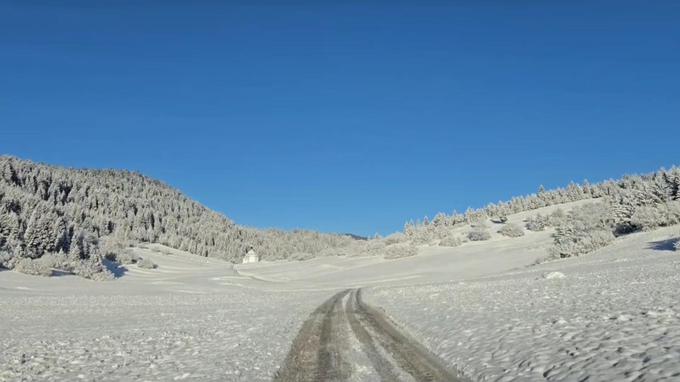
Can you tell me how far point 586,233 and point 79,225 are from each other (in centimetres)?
9840

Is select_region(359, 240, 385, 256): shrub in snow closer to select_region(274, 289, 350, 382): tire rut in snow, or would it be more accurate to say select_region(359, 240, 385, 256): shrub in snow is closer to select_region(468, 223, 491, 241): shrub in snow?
select_region(468, 223, 491, 241): shrub in snow

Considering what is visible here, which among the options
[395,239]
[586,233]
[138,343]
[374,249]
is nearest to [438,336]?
[138,343]

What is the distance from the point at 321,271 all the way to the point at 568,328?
235 ft

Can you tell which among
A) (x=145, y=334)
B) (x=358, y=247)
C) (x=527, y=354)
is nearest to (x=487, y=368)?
(x=527, y=354)

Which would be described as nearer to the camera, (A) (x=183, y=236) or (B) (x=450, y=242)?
(B) (x=450, y=242)

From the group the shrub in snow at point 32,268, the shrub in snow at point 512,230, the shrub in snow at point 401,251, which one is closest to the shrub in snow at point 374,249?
the shrub in snow at point 401,251

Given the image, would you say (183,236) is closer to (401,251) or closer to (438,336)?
(401,251)

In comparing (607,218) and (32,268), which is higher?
(607,218)

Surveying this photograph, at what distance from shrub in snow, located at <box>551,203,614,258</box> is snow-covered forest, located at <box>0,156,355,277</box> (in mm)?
45268

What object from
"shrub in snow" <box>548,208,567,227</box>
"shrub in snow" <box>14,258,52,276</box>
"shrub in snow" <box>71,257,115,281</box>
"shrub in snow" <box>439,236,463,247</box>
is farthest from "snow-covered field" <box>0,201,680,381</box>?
"shrub in snow" <box>439,236,463,247</box>

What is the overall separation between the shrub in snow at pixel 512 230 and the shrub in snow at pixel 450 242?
6.63 m

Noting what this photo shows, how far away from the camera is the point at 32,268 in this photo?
41.5m

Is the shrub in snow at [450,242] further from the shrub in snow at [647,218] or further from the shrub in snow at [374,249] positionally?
the shrub in snow at [647,218]

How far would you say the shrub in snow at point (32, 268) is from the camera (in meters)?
41.2
